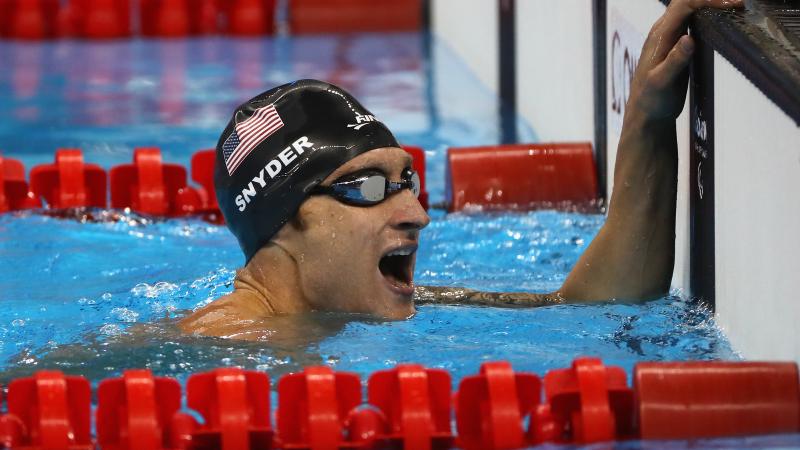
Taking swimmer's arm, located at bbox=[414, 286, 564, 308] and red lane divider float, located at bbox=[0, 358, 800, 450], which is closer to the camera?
red lane divider float, located at bbox=[0, 358, 800, 450]

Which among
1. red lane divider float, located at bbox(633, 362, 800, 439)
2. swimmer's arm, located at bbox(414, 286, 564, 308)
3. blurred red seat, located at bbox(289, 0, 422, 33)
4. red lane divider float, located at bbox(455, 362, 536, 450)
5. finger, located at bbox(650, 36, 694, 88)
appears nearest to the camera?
red lane divider float, located at bbox(633, 362, 800, 439)

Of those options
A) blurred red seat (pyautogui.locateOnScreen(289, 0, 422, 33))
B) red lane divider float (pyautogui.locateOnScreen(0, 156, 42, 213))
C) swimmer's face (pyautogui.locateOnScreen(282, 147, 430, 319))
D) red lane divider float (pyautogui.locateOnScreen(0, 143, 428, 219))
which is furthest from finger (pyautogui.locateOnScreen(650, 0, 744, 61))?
blurred red seat (pyautogui.locateOnScreen(289, 0, 422, 33))

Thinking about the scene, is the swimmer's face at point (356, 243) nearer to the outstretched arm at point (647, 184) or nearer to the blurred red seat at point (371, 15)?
the outstretched arm at point (647, 184)

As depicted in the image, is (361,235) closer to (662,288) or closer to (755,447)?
(662,288)

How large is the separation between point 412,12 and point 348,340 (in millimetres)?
7970

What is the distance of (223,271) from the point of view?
13.9ft

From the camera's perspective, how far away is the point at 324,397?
2.53 m

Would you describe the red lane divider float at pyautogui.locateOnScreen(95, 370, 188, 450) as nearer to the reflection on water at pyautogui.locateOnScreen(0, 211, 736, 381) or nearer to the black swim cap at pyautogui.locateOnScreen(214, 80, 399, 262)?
the reflection on water at pyautogui.locateOnScreen(0, 211, 736, 381)

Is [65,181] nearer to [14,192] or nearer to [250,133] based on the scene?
[14,192]

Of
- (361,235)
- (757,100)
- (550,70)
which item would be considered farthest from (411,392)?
(550,70)

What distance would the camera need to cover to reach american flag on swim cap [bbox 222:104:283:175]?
312cm

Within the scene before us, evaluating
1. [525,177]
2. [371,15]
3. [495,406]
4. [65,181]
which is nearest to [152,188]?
[65,181]

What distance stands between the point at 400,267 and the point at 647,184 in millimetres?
639

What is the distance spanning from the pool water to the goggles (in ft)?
0.98
